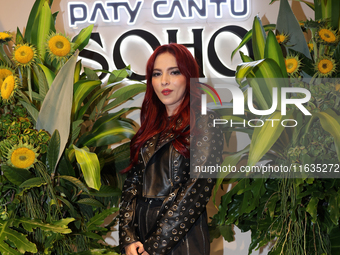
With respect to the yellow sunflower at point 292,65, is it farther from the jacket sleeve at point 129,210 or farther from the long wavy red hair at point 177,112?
the jacket sleeve at point 129,210

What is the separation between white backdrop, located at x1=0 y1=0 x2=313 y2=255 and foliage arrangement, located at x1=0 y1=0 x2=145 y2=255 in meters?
0.63

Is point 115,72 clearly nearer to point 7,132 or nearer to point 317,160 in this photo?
point 7,132

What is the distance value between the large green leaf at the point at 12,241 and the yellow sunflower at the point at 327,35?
142cm

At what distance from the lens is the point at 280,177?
4.53ft

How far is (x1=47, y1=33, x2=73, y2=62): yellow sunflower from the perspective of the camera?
1.50 m

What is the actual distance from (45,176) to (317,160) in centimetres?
112

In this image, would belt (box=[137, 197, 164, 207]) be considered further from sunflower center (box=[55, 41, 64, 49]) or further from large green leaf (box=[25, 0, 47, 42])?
large green leaf (box=[25, 0, 47, 42])

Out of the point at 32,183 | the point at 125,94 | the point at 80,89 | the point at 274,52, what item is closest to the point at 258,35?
the point at 274,52

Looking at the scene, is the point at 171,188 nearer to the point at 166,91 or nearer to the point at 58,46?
the point at 166,91

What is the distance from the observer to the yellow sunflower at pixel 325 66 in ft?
4.61

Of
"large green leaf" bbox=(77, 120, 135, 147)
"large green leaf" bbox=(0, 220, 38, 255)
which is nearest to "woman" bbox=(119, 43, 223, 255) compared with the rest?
"large green leaf" bbox=(77, 120, 135, 147)

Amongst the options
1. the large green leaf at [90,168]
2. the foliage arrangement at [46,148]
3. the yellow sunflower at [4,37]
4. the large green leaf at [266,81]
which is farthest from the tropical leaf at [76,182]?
the large green leaf at [266,81]

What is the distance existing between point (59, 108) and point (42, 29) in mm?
431

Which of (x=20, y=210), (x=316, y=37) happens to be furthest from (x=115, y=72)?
(x=316, y=37)
